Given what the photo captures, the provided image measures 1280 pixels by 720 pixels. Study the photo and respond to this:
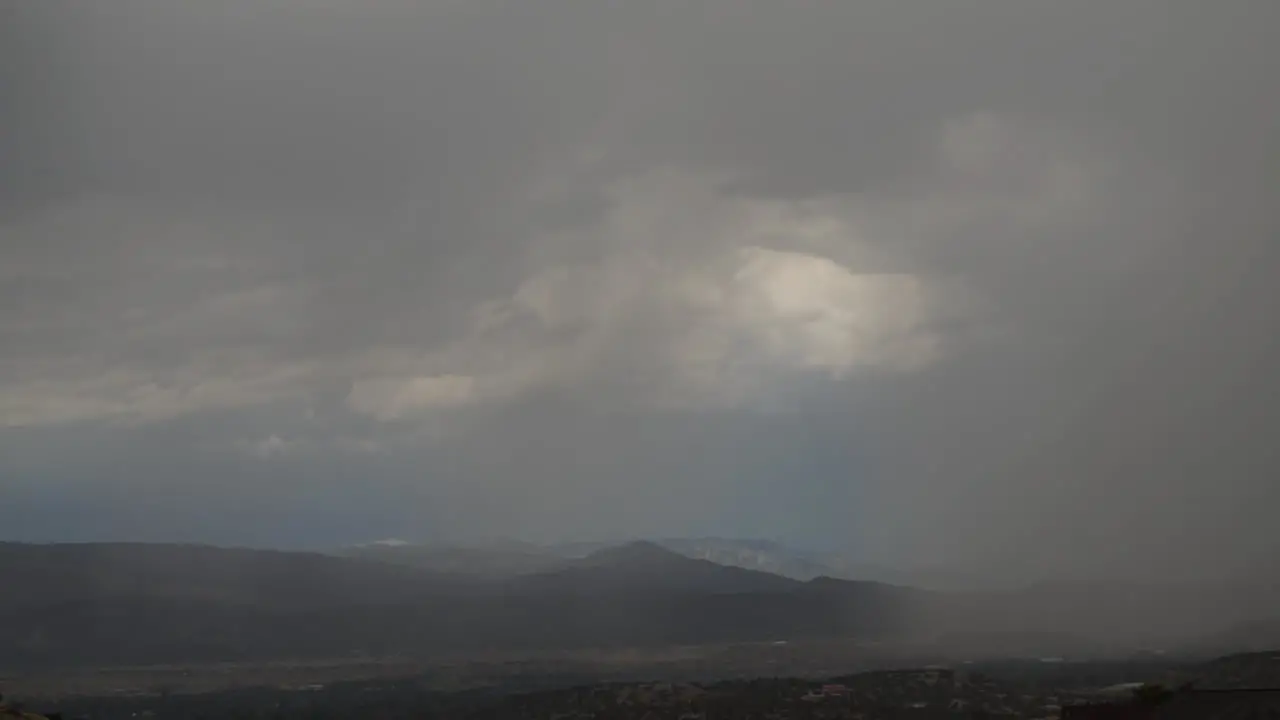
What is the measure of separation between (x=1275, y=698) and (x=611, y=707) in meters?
50.8

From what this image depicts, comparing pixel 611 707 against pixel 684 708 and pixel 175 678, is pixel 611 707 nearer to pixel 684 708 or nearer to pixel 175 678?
pixel 684 708

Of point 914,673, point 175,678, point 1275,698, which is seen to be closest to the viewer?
point 1275,698

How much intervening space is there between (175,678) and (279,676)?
15836 millimetres

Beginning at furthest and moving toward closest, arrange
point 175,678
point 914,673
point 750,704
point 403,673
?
point 175,678, point 403,673, point 914,673, point 750,704

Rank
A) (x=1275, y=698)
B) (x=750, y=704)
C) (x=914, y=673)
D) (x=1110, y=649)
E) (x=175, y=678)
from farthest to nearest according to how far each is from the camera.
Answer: (x=175, y=678), (x=1110, y=649), (x=914, y=673), (x=750, y=704), (x=1275, y=698)

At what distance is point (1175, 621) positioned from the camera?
180750 mm

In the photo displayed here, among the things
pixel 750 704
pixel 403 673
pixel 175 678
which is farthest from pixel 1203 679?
pixel 175 678

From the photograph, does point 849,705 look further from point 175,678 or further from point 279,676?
point 175,678

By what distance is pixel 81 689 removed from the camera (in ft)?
570

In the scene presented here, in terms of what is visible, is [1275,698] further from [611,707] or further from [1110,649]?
[1110,649]

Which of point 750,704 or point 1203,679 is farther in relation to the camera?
point 750,704

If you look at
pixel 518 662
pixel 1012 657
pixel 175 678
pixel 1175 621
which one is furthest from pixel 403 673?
pixel 1175 621

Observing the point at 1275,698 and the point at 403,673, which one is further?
the point at 403,673

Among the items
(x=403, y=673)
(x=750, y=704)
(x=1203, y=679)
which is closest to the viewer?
(x=1203, y=679)
